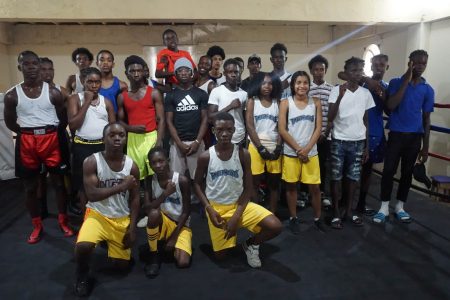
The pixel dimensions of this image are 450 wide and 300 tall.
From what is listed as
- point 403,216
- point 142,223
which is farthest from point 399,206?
point 142,223

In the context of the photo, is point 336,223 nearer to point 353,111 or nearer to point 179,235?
point 353,111

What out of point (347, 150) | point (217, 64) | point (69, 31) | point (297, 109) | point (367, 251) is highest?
point (69, 31)

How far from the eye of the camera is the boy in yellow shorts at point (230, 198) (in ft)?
8.14

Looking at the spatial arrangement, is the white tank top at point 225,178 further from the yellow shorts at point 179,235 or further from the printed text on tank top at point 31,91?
the printed text on tank top at point 31,91

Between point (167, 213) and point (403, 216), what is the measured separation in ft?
7.82

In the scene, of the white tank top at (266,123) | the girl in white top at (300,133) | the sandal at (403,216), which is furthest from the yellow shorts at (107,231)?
the sandal at (403,216)

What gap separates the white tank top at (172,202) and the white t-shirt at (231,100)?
855 mm

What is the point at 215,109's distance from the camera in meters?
3.17

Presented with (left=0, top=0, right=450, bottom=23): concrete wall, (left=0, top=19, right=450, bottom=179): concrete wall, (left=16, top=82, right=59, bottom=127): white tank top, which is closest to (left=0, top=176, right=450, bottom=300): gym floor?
(left=16, top=82, right=59, bottom=127): white tank top

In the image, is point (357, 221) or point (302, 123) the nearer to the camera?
point (302, 123)

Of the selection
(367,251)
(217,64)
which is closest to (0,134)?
(217,64)

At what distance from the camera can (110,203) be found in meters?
2.38

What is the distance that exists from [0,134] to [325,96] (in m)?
4.85

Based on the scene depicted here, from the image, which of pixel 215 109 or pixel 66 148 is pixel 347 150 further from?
pixel 66 148
